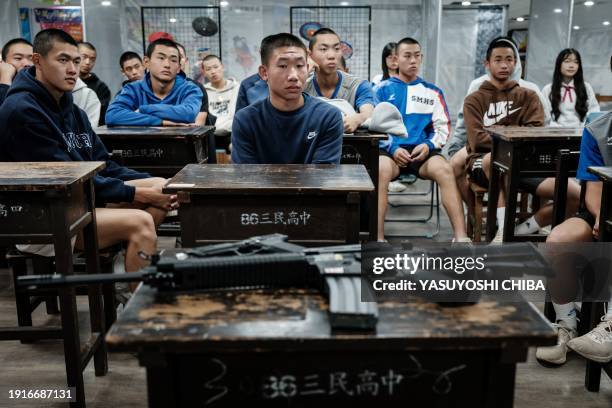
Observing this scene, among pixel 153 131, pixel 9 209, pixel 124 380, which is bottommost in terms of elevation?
pixel 124 380

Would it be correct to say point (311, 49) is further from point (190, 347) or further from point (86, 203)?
point (190, 347)

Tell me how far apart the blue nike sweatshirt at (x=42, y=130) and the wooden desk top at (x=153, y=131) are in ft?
3.27

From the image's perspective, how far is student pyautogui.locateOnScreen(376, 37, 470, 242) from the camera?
12.9 ft

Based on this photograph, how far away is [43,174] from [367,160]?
210 centimetres

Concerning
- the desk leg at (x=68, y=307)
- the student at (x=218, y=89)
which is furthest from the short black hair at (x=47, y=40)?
the student at (x=218, y=89)

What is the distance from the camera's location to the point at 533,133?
3.22 meters

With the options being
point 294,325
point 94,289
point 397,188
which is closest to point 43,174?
point 94,289

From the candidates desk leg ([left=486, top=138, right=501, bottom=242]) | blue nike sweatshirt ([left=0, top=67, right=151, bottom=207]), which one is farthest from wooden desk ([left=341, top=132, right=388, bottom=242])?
blue nike sweatshirt ([left=0, top=67, right=151, bottom=207])

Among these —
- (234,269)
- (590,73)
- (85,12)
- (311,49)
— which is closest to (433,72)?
(590,73)

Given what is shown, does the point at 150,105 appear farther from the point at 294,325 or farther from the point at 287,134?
the point at 294,325

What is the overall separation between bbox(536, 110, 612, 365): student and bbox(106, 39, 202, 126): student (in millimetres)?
2634

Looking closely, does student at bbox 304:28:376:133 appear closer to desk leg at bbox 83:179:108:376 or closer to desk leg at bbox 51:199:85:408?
desk leg at bbox 83:179:108:376

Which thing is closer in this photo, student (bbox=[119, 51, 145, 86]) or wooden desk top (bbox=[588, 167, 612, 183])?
wooden desk top (bbox=[588, 167, 612, 183])

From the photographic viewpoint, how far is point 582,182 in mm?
2516
